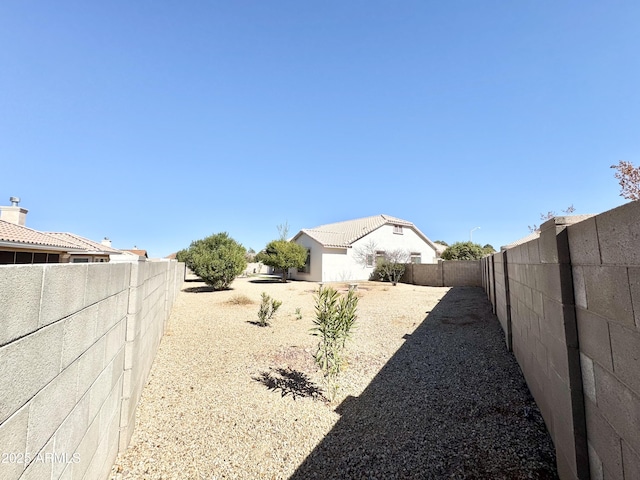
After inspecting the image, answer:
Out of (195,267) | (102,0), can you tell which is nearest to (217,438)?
(102,0)

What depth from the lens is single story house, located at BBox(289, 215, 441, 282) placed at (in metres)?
22.5

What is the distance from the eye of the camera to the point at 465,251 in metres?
22.5

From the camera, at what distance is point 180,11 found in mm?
7996

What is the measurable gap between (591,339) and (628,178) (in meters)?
11.1

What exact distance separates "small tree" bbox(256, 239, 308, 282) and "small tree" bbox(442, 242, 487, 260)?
480 inches

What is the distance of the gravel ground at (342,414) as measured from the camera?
2918 millimetres

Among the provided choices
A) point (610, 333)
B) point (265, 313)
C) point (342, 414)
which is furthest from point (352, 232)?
point (610, 333)

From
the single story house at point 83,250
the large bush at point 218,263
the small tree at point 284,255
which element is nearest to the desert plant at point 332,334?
the large bush at point 218,263

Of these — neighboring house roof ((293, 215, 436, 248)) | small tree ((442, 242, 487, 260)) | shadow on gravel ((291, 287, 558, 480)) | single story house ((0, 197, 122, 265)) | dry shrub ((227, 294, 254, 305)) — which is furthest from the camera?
neighboring house roof ((293, 215, 436, 248))

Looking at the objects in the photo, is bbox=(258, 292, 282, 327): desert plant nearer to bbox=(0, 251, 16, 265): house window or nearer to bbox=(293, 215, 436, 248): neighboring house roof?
bbox=(0, 251, 16, 265): house window

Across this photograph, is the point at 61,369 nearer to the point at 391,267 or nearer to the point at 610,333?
the point at 610,333

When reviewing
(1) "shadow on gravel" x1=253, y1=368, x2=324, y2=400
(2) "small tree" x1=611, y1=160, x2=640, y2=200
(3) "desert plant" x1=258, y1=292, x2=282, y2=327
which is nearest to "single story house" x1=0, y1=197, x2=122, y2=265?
(3) "desert plant" x1=258, y1=292, x2=282, y2=327

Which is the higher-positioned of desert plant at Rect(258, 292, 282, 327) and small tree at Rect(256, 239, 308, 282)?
small tree at Rect(256, 239, 308, 282)

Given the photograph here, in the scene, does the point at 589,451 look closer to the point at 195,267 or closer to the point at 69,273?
the point at 69,273
